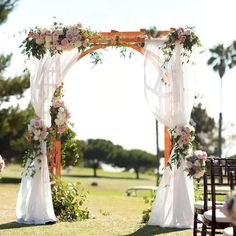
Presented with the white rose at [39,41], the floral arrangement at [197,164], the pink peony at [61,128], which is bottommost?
the floral arrangement at [197,164]

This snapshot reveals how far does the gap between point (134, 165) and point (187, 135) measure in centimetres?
4085

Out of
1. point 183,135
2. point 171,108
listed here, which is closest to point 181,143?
point 183,135

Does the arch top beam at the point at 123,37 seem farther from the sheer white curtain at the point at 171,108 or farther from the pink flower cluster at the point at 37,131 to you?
the pink flower cluster at the point at 37,131

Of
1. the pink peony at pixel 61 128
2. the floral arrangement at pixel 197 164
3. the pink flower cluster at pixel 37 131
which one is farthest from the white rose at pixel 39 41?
the floral arrangement at pixel 197 164

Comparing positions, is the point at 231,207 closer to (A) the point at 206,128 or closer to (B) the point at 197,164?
(B) the point at 197,164

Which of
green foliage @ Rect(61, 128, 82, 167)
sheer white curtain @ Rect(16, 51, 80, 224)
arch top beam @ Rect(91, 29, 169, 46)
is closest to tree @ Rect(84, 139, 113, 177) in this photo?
green foliage @ Rect(61, 128, 82, 167)

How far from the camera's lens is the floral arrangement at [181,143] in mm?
7297

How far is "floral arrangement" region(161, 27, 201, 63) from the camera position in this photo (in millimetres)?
7375

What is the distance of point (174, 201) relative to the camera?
7312 mm

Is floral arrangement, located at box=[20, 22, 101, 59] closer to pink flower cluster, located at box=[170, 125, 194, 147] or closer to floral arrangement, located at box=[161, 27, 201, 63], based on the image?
floral arrangement, located at box=[161, 27, 201, 63]

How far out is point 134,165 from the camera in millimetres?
47969

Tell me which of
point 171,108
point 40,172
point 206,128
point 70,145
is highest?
point 206,128

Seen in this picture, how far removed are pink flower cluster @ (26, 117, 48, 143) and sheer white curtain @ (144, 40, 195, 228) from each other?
4.58 ft

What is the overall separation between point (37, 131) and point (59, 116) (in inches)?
14.0
